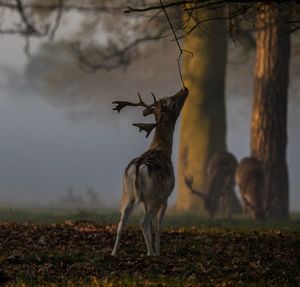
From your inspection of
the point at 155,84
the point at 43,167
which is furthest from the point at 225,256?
the point at 43,167

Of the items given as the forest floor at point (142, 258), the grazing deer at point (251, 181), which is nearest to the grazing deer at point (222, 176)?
the grazing deer at point (251, 181)

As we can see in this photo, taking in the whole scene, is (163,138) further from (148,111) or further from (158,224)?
(158,224)

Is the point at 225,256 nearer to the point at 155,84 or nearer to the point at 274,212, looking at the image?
the point at 274,212

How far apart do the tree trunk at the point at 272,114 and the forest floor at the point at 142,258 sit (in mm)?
10433

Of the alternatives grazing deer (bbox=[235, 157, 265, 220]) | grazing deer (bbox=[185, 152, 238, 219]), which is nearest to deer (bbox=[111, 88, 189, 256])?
grazing deer (bbox=[235, 157, 265, 220])

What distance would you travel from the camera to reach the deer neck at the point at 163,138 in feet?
46.0

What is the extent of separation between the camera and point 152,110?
14242mm

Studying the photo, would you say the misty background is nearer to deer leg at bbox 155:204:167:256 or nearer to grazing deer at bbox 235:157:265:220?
grazing deer at bbox 235:157:265:220

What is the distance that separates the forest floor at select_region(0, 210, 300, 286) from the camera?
11391 mm

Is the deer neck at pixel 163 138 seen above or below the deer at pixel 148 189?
above

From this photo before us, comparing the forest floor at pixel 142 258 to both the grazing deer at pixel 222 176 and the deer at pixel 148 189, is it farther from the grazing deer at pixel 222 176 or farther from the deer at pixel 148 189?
the grazing deer at pixel 222 176

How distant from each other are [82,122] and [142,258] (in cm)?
9059

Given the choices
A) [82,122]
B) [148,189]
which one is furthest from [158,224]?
[82,122]

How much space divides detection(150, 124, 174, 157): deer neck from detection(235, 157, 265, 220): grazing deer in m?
10.8
